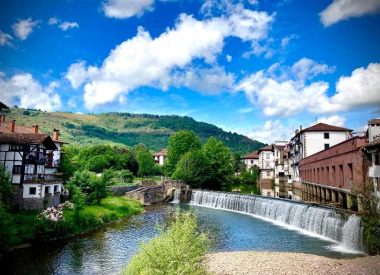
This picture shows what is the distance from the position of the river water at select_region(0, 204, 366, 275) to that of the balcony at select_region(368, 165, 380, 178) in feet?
22.3

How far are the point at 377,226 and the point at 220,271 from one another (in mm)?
10296

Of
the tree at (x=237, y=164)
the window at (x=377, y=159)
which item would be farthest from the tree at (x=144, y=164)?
the window at (x=377, y=159)

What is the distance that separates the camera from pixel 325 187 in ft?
130

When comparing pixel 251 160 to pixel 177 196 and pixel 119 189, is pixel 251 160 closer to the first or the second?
pixel 177 196

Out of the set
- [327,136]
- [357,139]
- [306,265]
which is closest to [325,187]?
[357,139]

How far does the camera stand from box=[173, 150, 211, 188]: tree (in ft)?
206

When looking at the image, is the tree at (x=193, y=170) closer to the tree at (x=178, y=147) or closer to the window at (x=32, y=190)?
the tree at (x=178, y=147)

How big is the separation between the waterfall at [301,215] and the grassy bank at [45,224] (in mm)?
17262

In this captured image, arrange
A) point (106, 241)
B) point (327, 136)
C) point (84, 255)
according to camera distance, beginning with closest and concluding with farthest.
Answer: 1. point (84, 255)
2. point (106, 241)
3. point (327, 136)

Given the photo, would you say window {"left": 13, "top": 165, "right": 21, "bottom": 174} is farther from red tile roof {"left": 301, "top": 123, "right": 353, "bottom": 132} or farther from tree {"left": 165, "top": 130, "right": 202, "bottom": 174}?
red tile roof {"left": 301, "top": 123, "right": 353, "bottom": 132}

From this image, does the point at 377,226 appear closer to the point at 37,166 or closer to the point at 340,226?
the point at 340,226

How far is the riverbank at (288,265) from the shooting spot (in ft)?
46.8

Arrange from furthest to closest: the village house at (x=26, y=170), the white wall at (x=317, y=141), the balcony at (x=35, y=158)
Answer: the white wall at (x=317, y=141), the balcony at (x=35, y=158), the village house at (x=26, y=170)

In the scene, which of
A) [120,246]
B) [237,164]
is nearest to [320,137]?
[120,246]
